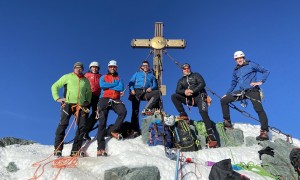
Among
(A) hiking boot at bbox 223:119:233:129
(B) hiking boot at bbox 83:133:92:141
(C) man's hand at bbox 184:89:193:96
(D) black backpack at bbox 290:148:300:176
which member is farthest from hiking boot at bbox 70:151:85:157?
(D) black backpack at bbox 290:148:300:176

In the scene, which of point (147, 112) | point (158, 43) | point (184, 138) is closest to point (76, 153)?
point (147, 112)

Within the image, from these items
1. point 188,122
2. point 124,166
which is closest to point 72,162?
point 124,166

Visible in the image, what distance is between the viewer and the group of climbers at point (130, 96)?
10.5 metres

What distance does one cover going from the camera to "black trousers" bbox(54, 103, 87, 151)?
33.0 ft

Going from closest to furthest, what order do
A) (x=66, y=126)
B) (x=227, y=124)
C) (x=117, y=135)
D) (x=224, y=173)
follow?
1. (x=224, y=173)
2. (x=66, y=126)
3. (x=117, y=135)
4. (x=227, y=124)

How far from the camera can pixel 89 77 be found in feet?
40.2

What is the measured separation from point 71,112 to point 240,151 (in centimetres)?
604

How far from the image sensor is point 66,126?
10.2m

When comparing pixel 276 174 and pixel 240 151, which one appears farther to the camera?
pixel 240 151

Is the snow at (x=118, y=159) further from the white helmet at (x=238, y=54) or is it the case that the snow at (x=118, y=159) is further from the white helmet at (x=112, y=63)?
the white helmet at (x=238, y=54)

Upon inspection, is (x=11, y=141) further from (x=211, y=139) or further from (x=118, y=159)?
(x=211, y=139)

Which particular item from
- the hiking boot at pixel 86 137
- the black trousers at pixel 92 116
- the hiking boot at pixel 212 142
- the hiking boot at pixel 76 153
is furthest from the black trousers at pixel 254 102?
the hiking boot at pixel 76 153

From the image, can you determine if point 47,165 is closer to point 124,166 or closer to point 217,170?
point 124,166

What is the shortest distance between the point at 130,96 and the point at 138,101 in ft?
1.34
